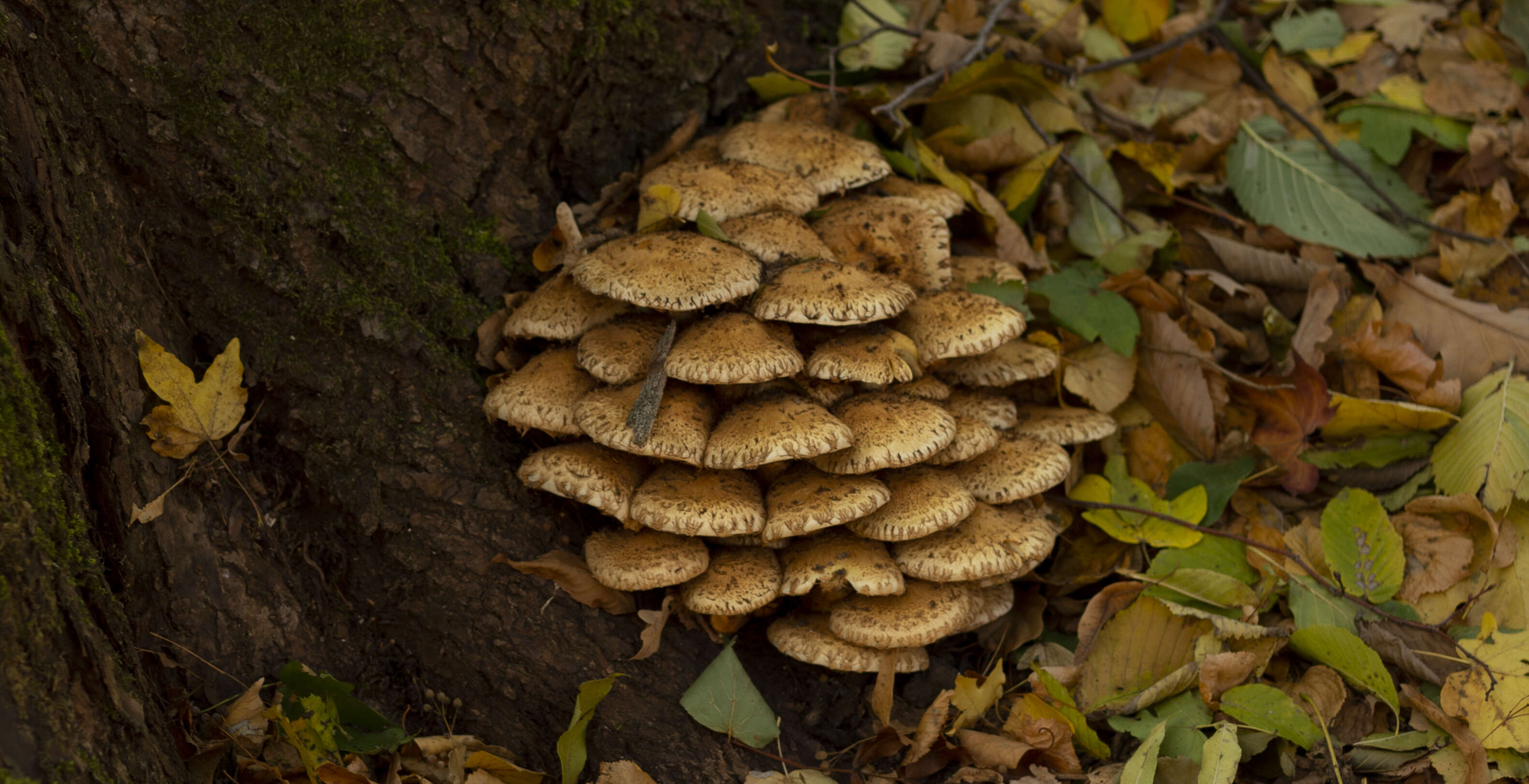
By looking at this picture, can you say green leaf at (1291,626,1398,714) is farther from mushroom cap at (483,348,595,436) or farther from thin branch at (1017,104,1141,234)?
mushroom cap at (483,348,595,436)

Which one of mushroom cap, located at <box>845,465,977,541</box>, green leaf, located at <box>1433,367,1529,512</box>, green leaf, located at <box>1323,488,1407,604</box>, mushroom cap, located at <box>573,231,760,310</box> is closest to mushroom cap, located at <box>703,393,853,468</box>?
mushroom cap, located at <box>845,465,977,541</box>

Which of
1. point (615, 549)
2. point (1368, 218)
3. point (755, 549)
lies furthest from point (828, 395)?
point (1368, 218)

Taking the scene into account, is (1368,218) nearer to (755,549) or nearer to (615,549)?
(755,549)

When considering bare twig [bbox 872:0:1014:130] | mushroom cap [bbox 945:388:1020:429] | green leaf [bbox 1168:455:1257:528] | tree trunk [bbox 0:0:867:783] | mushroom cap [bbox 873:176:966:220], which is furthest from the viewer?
bare twig [bbox 872:0:1014:130]

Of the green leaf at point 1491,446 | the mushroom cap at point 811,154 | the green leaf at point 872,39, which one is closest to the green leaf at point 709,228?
the mushroom cap at point 811,154

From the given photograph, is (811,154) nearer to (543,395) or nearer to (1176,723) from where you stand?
(543,395)

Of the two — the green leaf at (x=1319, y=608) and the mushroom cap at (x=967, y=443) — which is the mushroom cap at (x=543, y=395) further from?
the green leaf at (x=1319, y=608)
